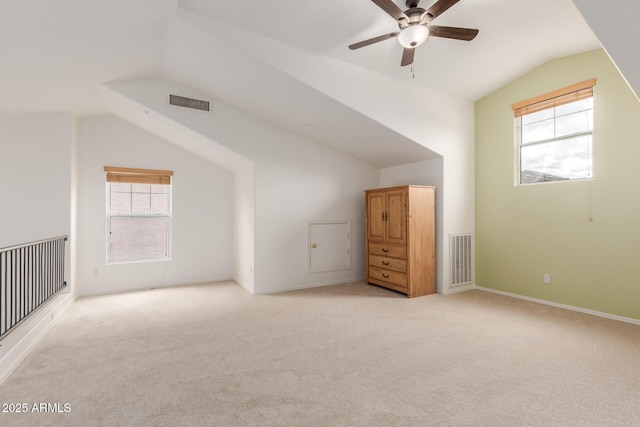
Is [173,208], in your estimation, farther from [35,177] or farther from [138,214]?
[35,177]

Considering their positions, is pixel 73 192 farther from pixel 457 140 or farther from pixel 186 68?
pixel 457 140

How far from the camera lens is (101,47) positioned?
2848 mm

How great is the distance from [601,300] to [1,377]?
595cm

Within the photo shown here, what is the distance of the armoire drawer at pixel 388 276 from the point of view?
4492 mm

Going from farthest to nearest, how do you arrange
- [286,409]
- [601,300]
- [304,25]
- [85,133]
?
[85,133]
[601,300]
[304,25]
[286,409]

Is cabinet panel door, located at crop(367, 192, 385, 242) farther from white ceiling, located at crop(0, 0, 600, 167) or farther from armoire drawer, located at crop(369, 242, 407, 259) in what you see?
white ceiling, located at crop(0, 0, 600, 167)

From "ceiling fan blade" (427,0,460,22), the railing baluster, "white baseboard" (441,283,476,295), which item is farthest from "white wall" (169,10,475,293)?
the railing baluster

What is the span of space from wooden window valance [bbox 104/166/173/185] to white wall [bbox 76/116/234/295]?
0.31ft

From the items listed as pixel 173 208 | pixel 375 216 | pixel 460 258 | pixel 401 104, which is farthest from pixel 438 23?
pixel 173 208

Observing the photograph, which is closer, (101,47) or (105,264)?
(101,47)

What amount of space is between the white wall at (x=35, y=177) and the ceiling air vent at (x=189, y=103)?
155 centimetres

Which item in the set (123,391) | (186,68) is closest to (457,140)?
(186,68)

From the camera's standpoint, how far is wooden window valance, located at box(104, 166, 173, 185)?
4.81m

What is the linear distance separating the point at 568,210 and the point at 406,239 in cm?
207
